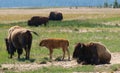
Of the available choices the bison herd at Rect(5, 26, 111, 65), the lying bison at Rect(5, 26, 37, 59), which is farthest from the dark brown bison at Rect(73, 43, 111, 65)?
the lying bison at Rect(5, 26, 37, 59)

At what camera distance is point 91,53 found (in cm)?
2036

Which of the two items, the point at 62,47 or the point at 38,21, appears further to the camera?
the point at 38,21

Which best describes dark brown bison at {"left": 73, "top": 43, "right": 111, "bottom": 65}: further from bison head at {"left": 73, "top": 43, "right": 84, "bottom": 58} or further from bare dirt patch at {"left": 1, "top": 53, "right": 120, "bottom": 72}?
bare dirt patch at {"left": 1, "top": 53, "right": 120, "bottom": 72}

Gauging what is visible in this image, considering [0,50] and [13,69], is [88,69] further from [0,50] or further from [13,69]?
[0,50]

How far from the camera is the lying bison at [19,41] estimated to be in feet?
74.9

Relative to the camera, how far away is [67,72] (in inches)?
702

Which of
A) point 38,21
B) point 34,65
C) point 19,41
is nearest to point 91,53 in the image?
point 34,65

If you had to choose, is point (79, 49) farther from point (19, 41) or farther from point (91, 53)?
point (19, 41)

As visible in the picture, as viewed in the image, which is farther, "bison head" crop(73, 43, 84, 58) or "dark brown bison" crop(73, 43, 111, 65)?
"bison head" crop(73, 43, 84, 58)

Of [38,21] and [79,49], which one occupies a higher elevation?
[79,49]

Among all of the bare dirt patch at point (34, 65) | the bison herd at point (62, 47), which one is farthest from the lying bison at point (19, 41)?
the bare dirt patch at point (34, 65)

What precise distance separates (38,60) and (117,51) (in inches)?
198

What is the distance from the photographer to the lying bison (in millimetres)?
22828

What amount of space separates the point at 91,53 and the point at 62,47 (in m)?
2.48
